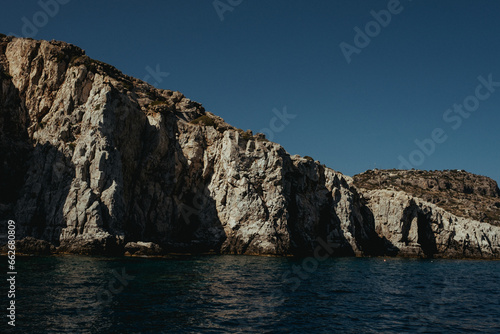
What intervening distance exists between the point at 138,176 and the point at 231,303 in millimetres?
49718

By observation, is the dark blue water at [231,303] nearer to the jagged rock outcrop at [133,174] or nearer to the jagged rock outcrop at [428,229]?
the jagged rock outcrop at [133,174]

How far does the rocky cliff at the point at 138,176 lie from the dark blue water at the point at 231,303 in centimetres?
2125

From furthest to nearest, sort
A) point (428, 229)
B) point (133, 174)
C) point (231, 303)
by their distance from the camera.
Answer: point (428, 229)
point (133, 174)
point (231, 303)

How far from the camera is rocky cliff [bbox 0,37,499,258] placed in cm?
5678

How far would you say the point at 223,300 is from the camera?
23703mm

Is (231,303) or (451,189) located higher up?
(451,189)

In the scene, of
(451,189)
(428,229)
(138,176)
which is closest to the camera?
(138,176)

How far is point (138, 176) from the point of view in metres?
67.8

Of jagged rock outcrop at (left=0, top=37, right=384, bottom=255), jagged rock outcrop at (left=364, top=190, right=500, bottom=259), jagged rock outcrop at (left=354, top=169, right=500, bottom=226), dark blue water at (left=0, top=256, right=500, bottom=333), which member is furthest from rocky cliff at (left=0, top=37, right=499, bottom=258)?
jagged rock outcrop at (left=354, top=169, right=500, bottom=226)

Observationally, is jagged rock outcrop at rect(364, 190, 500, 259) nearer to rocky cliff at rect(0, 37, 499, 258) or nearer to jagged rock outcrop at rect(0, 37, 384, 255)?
rocky cliff at rect(0, 37, 499, 258)

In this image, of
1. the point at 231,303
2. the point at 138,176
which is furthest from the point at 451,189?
the point at 231,303

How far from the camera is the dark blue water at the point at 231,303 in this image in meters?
17.7

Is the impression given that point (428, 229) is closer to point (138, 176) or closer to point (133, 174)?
point (138, 176)

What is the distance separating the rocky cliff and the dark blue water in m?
21.2
